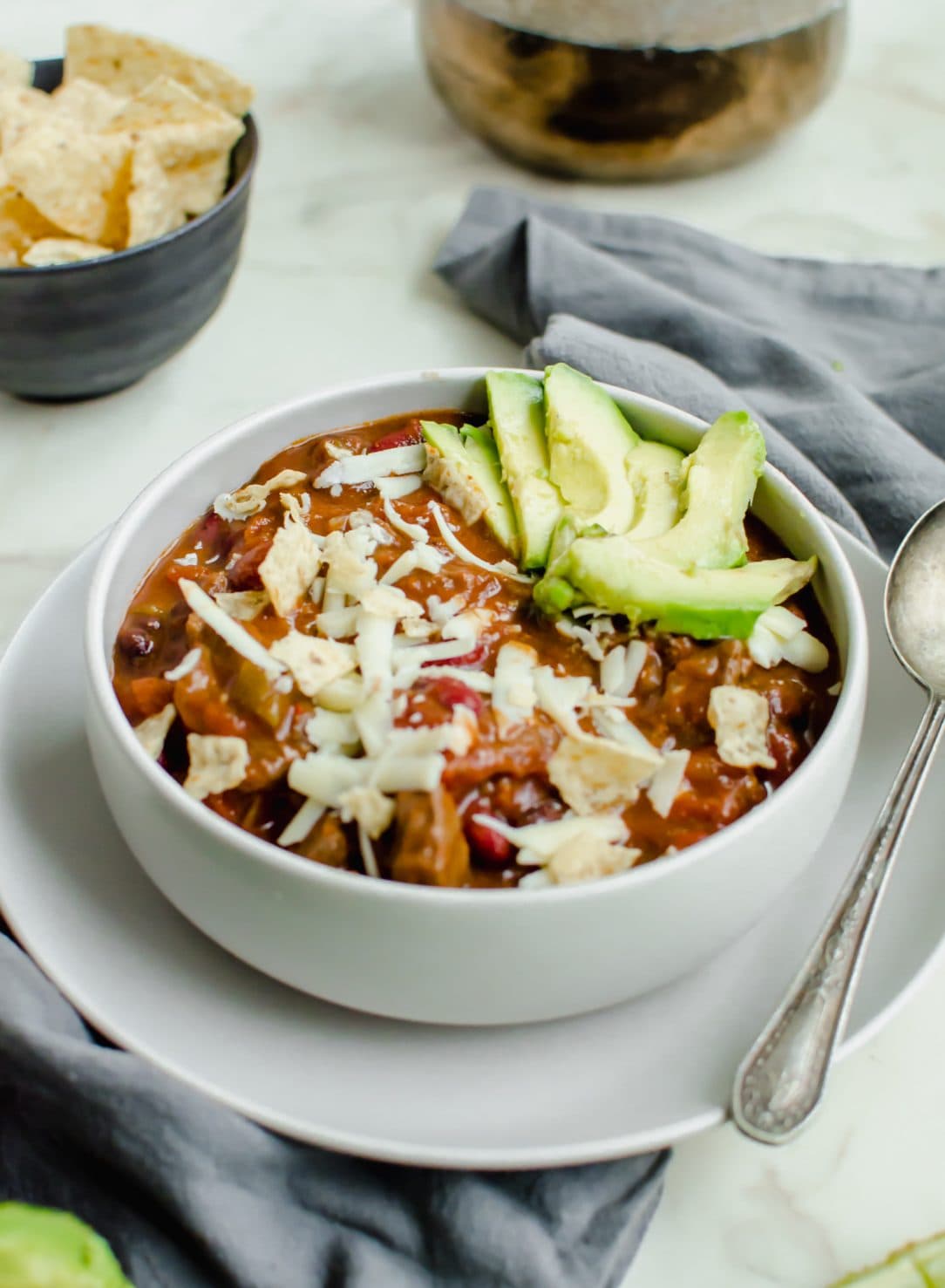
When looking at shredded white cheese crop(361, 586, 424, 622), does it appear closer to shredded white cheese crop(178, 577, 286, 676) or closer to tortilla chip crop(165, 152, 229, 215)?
shredded white cheese crop(178, 577, 286, 676)

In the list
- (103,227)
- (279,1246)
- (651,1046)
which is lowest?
(279,1246)

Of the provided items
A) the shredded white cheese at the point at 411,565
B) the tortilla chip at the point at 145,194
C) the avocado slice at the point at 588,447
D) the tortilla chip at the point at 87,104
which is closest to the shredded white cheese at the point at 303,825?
the shredded white cheese at the point at 411,565

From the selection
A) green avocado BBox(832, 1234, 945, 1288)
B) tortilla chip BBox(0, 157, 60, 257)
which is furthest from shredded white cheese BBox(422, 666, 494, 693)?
tortilla chip BBox(0, 157, 60, 257)

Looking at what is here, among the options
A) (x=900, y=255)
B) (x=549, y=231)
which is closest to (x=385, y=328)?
(x=549, y=231)

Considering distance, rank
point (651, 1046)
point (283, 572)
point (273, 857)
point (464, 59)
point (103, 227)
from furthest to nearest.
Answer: point (464, 59), point (103, 227), point (283, 572), point (651, 1046), point (273, 857)

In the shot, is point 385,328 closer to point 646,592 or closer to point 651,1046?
point 646,592

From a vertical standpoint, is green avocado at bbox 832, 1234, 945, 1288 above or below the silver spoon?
below

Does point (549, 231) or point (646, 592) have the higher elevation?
point (646, 592)
